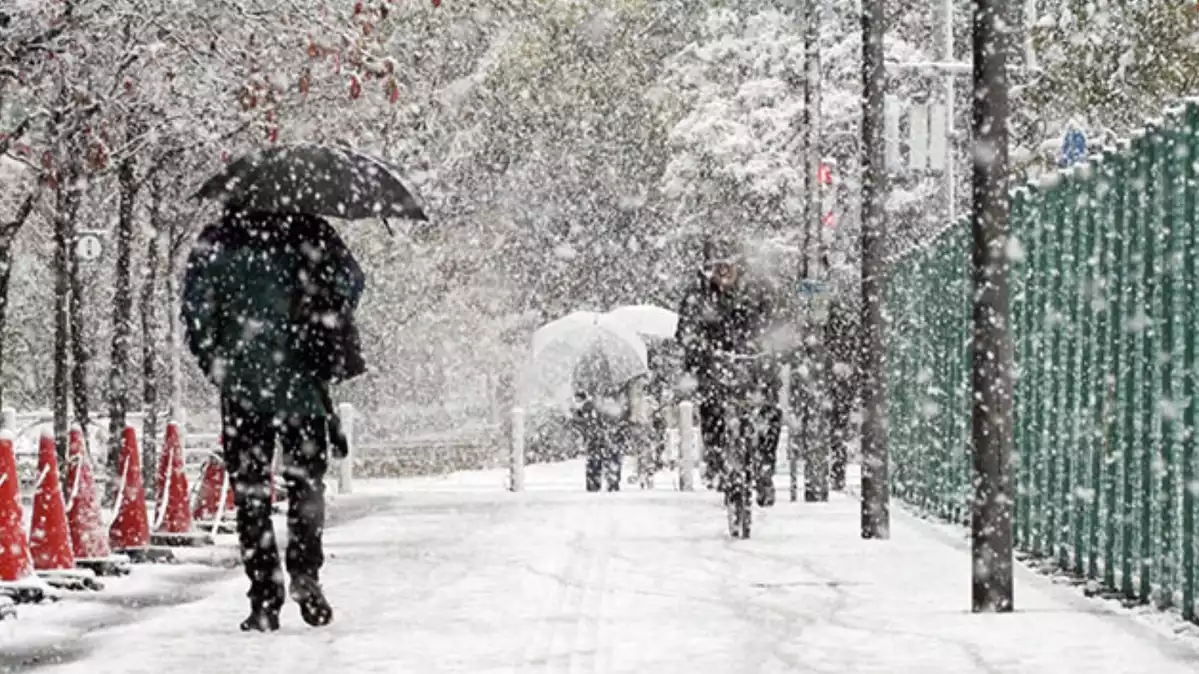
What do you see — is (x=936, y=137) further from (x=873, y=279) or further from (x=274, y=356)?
(x=274, y=356)


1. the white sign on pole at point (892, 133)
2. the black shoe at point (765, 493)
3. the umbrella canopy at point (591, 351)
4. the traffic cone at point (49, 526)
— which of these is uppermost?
the white sign on pole at point (892, 133)

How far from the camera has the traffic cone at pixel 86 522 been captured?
558 inches

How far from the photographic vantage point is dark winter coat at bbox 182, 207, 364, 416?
407 inches

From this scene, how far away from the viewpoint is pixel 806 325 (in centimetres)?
2330

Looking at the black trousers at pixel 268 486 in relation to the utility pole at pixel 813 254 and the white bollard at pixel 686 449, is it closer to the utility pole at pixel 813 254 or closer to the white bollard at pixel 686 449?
the utility pole at pixel 813 254

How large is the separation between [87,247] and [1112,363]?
1433cm

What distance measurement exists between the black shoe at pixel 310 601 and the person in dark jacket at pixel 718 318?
238 inches

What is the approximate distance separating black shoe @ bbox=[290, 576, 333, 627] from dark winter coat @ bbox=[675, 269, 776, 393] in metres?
6.06

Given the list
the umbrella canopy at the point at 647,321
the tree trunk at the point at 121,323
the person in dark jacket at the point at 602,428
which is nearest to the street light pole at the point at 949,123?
the umbrella canopy at the point at 647,321

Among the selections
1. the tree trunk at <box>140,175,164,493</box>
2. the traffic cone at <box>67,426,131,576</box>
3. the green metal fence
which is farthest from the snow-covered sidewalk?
the tree trunk at <box>140,175,164,493</box>

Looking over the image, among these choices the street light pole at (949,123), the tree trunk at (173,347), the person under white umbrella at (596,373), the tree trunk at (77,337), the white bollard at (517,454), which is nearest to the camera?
the tree trunk at (77,337)

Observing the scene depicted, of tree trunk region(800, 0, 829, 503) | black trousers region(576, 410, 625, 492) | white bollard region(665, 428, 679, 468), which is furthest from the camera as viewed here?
white bollard region(665, 428, 679, 468)

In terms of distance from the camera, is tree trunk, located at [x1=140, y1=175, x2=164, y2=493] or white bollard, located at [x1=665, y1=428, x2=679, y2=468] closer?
tree trunk, located at [x1=140, y1=175, x2=164, y2=493]

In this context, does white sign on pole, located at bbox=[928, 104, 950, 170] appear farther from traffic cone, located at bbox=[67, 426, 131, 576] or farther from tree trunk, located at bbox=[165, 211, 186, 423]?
traffic cone, located at bbox=[67, 426, 131, 576]
